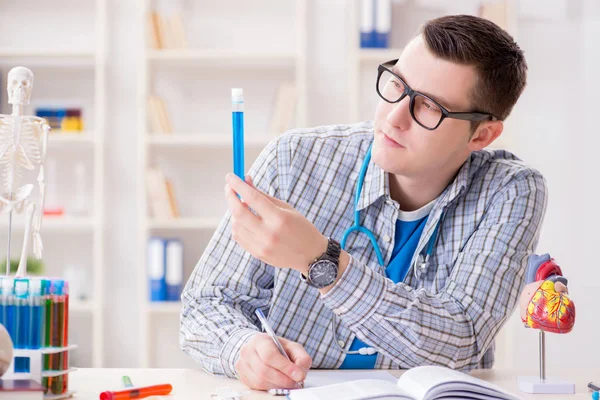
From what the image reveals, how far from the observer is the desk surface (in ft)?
3.96

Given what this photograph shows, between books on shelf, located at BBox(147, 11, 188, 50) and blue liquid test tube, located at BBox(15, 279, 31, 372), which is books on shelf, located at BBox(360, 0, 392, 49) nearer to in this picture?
books on shelf, located at BBox(147, 11, 188, 50)

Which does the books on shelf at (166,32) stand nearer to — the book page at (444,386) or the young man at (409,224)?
the young man at (409,224)

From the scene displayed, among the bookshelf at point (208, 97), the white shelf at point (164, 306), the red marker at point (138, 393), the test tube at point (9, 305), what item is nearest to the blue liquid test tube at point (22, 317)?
the test tube at point (9, 305)

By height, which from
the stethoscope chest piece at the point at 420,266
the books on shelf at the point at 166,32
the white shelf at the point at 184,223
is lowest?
the stethoscope chest piece at the point at 420,266

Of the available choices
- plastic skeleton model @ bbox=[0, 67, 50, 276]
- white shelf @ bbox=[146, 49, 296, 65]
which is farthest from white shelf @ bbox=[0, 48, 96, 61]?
plastic skeleton model @ bbox=[0, 67, 50, 276]

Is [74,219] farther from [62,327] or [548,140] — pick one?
[62,327]

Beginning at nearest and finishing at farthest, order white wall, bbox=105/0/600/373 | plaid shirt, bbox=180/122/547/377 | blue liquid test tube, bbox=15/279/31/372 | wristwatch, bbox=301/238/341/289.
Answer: blue liquid test tube, bbox=15/279/31/372
wristwatch, bbox=301/238/341/289
plaid shirt, bbox=180/122/547/377
white wall, bbox=105/0/600/373

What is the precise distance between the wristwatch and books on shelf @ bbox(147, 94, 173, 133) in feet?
8.61

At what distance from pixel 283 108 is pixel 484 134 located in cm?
212

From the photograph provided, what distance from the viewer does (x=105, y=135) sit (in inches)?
154

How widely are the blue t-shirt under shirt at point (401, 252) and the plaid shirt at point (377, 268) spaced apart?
0.02m

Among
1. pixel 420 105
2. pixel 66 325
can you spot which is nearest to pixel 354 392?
pixel 66 325

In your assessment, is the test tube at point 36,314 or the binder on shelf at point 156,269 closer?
the test tube at point 36,314

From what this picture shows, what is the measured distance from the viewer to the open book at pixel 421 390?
3.48 feet
